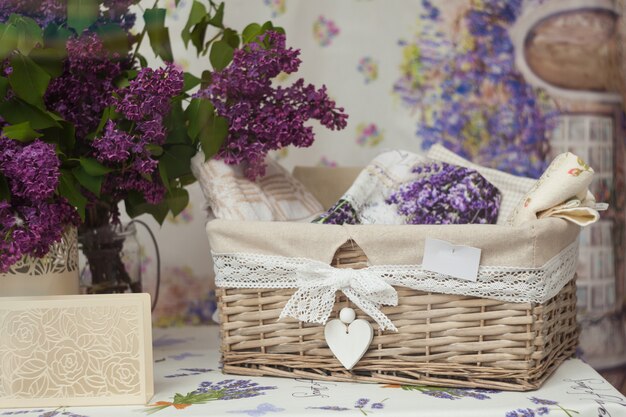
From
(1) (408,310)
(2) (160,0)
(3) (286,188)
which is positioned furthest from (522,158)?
(2) (160,0)

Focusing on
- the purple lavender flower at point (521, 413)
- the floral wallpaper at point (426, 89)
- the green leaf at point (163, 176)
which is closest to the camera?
the purple lavender flower at point (521, 413)

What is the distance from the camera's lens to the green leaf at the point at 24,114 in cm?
110

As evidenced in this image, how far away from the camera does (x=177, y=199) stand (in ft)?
4.42

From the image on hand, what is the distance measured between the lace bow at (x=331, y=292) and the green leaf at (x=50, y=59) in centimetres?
47

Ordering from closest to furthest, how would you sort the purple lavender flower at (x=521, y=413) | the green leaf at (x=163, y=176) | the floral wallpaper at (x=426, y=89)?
the purple lavender flower at (x=521, y=413) < the green leaf at (x=163, y=176) < the floral wallpaper at (x=426, y=89)

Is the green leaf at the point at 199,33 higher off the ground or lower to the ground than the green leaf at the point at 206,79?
higher

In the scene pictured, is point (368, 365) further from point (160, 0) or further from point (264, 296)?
point (160, 0)

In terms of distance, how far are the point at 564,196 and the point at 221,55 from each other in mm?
582

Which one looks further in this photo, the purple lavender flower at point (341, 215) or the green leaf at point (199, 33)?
the green leaf at point (199, 33)

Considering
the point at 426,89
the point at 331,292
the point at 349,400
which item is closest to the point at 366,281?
the point at 331,292

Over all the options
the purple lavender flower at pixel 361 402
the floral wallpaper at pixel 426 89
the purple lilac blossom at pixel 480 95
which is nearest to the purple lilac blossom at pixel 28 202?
the purple lavender flower at pixel 361 402

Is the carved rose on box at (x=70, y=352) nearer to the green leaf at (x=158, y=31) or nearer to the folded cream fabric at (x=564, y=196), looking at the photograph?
the green leaf at (x=158, y=31)

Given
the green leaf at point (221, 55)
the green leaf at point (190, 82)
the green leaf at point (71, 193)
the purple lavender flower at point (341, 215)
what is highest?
the green leaf at point (221, 55)

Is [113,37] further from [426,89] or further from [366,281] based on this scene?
[426,89]
